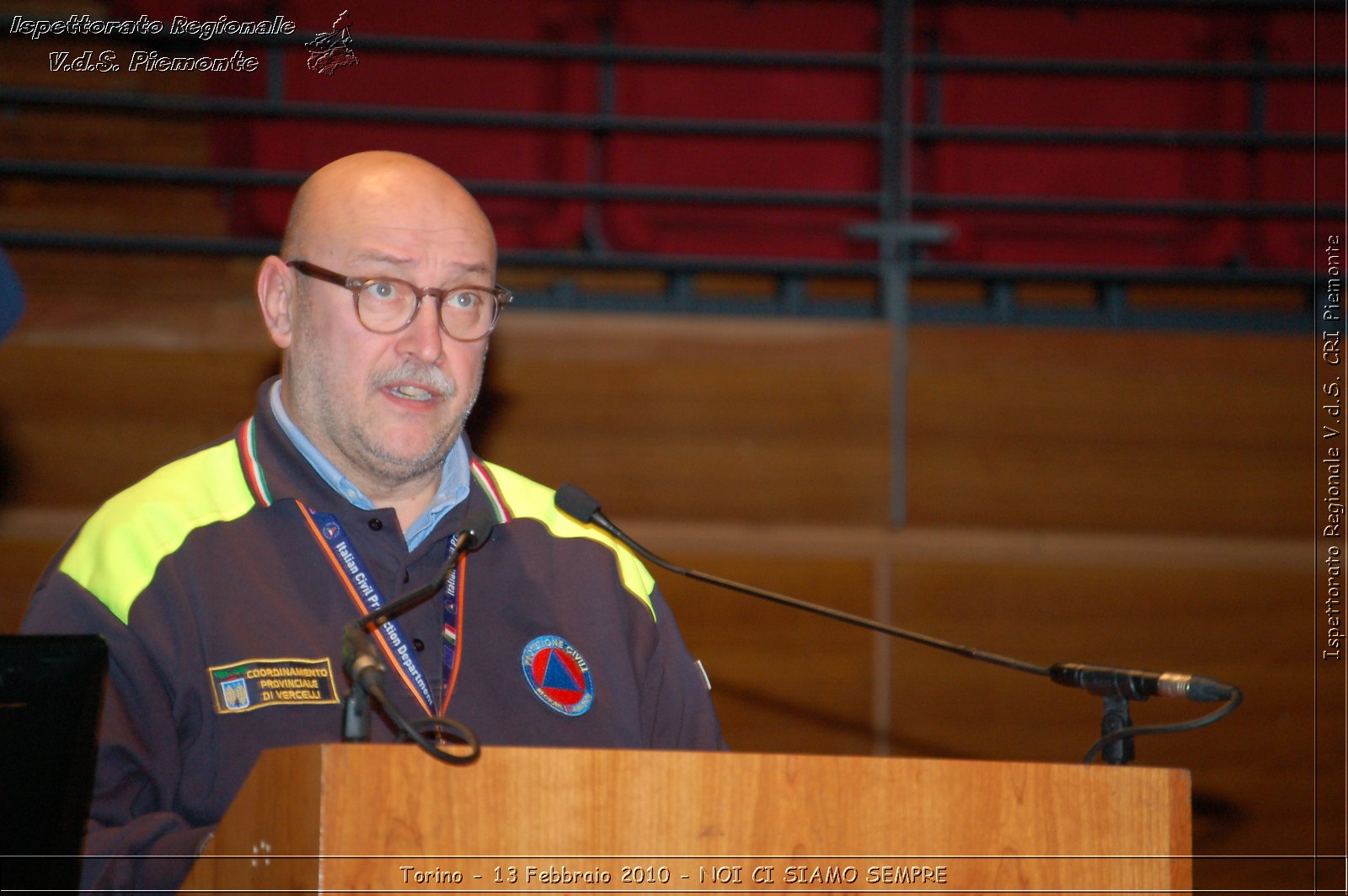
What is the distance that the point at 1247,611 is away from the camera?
3.14 meters

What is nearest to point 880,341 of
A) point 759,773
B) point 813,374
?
point 813,374

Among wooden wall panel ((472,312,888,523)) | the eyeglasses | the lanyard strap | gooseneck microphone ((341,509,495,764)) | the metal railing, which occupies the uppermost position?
the metal railing

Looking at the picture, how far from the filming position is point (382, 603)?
1.81 meters

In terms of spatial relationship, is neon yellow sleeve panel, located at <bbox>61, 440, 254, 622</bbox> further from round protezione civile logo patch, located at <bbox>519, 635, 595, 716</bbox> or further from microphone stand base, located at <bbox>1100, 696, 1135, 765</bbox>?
microphone stand base, located at <bbox>1100, 696, 1135, 765</bbox>

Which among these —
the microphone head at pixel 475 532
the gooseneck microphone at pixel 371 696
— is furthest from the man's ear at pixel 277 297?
the gooseneck microphone at pixel 371 696

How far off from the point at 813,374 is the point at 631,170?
2.85ft

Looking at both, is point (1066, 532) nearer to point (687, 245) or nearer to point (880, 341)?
point (880, 341)

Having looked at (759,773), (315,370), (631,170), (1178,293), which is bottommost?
(759,773)

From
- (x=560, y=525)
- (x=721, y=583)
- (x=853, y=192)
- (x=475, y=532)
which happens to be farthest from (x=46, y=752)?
(x=853, y=192)

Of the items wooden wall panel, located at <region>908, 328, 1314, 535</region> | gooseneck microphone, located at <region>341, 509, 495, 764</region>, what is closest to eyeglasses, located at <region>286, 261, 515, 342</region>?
gooseneck microphone, located at <region>341, 509, 495, 764</region>

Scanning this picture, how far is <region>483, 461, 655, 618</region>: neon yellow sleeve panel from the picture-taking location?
210cm

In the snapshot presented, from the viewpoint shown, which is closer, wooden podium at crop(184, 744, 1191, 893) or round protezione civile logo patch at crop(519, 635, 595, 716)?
wooden podium at crop(184, 744, 1191, 893)

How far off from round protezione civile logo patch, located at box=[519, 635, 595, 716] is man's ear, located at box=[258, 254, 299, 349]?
2.08 ft

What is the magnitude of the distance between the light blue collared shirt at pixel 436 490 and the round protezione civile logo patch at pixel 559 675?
25 cm
